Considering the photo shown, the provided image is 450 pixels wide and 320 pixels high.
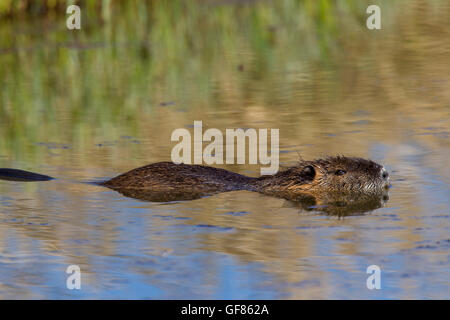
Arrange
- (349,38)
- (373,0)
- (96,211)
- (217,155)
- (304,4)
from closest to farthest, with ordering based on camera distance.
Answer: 1. (96,211)
2. (217,155)
3. (349,38)
4. (304,4)
5. (373,0)

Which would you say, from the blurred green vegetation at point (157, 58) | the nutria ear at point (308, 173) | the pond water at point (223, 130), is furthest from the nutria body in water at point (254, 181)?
the blurred green vegetation at point (157, 58)

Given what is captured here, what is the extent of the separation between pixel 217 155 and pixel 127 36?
23.8 feet

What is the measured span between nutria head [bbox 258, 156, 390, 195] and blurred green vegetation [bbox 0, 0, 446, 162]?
7.27 ft

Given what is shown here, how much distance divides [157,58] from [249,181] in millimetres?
6216

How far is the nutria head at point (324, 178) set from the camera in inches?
309

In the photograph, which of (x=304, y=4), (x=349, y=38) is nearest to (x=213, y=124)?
(x=349, y=38)

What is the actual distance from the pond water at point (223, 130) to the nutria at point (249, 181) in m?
0.15

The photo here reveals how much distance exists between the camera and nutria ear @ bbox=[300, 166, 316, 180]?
26.0ft

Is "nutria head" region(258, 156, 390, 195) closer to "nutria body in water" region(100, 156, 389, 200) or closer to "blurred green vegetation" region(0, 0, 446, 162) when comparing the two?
"nutria body in water" region(100, 156, 389, 200)

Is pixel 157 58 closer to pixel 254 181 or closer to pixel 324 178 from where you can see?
pixel 254 181

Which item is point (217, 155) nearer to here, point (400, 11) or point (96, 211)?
point (96, 211)

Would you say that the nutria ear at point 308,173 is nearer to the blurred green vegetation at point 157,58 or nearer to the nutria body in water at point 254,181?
the nutria body in water at point 254,181
